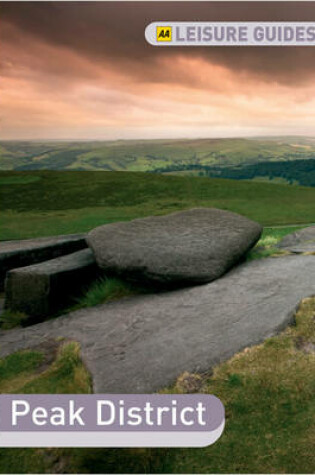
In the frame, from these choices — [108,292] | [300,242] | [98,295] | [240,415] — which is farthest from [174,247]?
[240,415]

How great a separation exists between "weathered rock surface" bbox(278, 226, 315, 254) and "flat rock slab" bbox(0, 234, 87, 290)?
435 centimetres

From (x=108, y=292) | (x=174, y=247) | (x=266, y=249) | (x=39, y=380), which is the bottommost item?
(x=39, y=380)

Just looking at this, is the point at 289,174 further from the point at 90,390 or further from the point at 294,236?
the point at 90,390

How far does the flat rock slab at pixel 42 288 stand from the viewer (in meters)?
6.98

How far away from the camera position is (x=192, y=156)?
11644 cm

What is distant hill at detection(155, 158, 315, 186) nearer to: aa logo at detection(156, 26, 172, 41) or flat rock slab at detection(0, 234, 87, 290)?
flat rock slab at detection(0, 234, 87, 290)

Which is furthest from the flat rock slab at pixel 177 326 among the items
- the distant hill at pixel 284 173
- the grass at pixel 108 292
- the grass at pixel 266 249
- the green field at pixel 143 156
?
the green field at pixel 143 156

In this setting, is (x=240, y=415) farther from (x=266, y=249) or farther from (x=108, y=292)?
(x=266, y=249)

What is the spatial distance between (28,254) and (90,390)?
18.6ft

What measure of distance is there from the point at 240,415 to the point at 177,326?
1668 mm

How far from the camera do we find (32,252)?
9.05 meters

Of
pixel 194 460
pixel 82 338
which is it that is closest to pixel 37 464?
pixel 194 460

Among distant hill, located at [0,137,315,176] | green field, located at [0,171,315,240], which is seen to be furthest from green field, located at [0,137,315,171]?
green field, located at [0,171,315,240]

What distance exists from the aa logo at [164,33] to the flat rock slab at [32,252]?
17.3 ft
